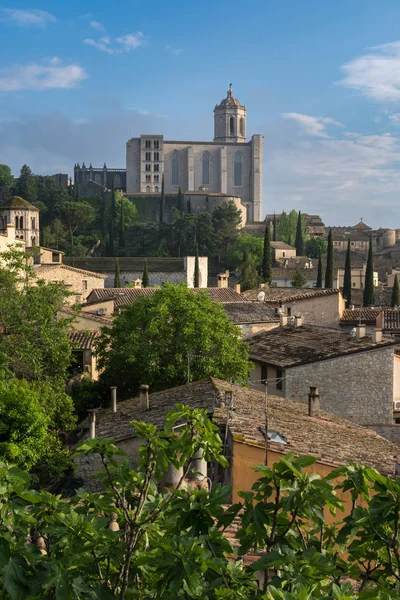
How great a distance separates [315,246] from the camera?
347ft

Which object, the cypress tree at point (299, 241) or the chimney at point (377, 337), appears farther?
the cypress tree at point (299, 241)

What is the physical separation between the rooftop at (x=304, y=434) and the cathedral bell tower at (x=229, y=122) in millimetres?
138381

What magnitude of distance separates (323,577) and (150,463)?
4.55ft

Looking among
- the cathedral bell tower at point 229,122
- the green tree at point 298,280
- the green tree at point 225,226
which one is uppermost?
the cathedral bell tower at point 229,122

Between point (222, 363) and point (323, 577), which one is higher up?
point (323, 577)

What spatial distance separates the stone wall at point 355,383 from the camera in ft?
80.3

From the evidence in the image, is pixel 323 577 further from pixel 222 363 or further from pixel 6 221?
pixel 6 221

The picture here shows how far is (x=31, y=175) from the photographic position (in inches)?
4422

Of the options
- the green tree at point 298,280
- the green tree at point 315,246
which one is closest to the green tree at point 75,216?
the green tree at point 315,246

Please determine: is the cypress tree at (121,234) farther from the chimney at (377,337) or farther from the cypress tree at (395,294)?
the chimney at (377,337)

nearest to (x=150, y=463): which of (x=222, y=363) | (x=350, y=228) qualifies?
(x=222, y=363)

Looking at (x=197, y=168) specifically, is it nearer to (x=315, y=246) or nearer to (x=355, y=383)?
(x=315, y=246)

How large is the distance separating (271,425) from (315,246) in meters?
92.5

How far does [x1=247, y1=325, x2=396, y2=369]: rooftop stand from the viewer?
82.4 ft
